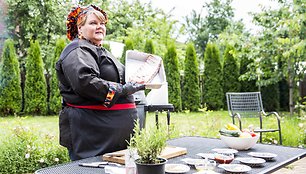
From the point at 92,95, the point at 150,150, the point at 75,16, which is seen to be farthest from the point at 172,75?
the point at 150,150

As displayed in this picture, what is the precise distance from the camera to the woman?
157cm

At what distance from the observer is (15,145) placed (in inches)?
120

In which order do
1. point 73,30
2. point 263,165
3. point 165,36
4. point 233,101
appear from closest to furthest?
point 263,165 < point 73,30 < point 233,101 < point 165,36

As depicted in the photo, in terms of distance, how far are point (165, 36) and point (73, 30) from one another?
8763 millimetres

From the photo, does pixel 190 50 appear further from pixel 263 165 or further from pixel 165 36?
pixel 263 165

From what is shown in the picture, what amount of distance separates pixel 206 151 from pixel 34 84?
6172 mm

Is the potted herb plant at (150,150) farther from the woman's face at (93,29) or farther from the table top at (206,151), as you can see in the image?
the woman's face at (93,29)

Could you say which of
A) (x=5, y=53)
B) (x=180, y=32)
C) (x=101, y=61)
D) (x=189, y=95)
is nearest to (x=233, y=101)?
(x=101, y=61)

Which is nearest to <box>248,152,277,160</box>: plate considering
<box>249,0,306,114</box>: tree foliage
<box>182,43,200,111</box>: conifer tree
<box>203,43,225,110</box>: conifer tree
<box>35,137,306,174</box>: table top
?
<box>35,137,306,174</box>: table top

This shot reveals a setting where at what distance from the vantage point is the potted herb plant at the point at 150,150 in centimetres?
114

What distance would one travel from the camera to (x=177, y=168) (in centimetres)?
130

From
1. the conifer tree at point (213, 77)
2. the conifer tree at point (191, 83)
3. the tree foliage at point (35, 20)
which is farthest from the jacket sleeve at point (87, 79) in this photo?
the conifer tree at point (213, 77)

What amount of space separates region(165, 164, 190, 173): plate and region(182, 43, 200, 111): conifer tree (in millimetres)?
7211

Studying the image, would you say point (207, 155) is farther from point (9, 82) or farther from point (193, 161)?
point (9, 82)
